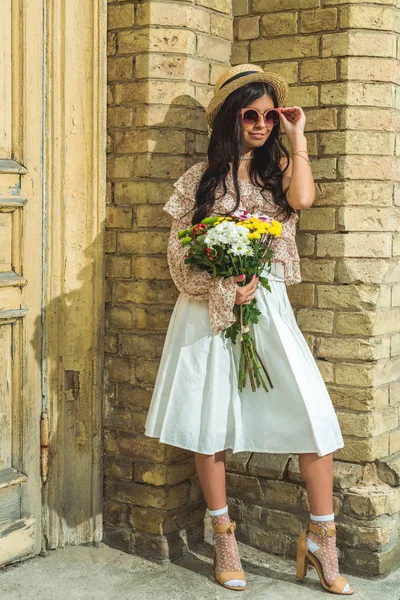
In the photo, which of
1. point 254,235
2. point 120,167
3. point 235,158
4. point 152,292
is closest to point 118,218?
point 120,167

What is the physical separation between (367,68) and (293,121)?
41 centimetres

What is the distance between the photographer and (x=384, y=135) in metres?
4.09

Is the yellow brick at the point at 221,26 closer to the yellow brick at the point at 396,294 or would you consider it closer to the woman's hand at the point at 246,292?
the woman's hand at the point at 246,292

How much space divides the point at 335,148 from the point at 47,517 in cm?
213

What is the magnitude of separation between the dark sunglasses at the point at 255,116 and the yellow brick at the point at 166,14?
0.57 metres

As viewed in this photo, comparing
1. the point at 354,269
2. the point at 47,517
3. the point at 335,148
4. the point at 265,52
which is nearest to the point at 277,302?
the point at 354,269

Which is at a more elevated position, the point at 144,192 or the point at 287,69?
the point at 287,69

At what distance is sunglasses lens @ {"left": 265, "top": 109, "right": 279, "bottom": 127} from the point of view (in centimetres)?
397

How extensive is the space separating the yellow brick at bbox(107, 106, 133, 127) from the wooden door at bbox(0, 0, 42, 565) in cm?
35

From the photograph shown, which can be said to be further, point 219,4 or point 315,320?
point 219,4

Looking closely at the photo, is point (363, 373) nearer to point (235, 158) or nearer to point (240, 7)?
point (235, 158)

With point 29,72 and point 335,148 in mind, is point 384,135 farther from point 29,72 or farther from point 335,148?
point 29,72

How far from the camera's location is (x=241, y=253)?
3.63 metres

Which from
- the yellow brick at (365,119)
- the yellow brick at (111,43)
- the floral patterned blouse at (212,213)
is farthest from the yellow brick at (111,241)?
the yellow brick at (365,119)
